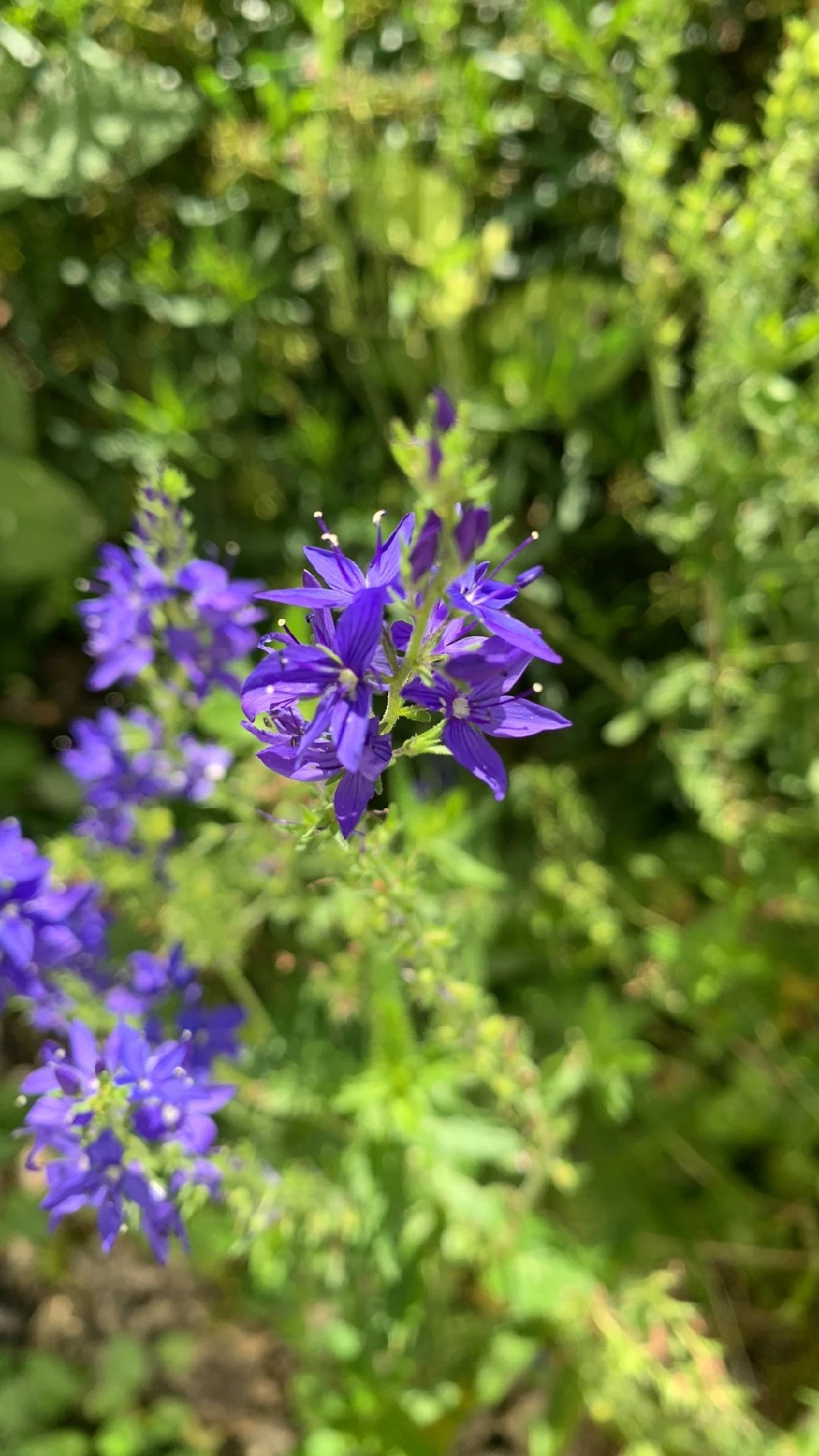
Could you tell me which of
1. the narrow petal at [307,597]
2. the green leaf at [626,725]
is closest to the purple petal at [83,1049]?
the narrow petal at [307,597]

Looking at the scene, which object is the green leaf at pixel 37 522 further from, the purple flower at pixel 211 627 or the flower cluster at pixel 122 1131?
the flower cluster at pixel 122 1131

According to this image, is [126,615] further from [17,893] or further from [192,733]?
[192,733]

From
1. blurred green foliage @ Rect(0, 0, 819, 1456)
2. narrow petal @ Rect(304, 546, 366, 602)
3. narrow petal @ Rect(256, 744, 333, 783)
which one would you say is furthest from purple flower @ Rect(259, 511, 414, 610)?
blurred green foliage @ Rect(0, 0, 819, 1456)

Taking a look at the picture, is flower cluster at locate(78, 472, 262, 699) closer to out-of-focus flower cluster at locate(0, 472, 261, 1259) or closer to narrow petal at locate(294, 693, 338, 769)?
out-of-focus flower cluster at locate(0, 472, 261, 1259)

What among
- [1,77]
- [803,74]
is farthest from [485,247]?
[1,77]

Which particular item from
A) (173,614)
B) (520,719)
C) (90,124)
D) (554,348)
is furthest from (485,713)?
(90,124)

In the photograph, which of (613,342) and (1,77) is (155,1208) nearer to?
(613,342)

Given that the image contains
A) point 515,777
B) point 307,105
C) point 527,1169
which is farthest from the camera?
point 515,777

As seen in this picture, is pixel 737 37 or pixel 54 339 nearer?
pixel 737 37
